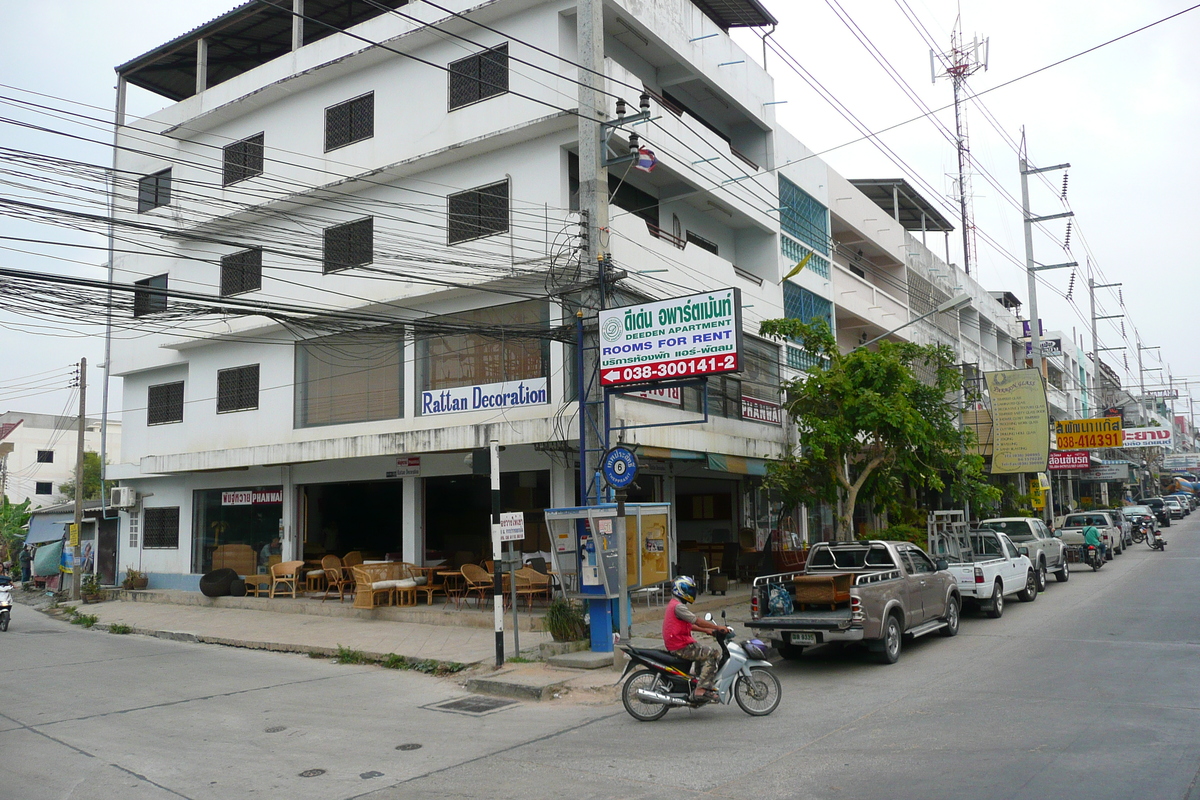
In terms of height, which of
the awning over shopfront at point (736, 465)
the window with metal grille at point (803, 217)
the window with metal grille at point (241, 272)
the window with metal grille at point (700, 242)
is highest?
the window with metal grille at point (803, 217)

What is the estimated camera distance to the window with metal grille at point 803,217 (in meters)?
25.3

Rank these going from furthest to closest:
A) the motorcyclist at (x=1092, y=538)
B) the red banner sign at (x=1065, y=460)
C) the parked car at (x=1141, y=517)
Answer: the red banner sign at (x=1065, y=460) → the parked car at (x=1141, y=517) → the motorcyclist at (x=1092, y=538)

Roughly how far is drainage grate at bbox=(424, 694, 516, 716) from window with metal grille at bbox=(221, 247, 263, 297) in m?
14.8

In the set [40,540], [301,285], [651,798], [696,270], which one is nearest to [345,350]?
[301,285]

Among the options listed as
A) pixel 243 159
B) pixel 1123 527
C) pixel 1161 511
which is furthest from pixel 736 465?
pixel 1161 511

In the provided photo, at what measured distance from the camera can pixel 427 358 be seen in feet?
64.6

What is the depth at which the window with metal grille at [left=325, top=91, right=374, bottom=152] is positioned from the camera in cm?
2075

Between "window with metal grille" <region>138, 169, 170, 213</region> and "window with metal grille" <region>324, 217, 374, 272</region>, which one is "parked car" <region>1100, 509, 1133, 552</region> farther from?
"window with metal grille" <region>138, 169, 170, 213</region>

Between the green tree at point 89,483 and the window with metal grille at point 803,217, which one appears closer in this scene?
the window with metal grille at point 803,217

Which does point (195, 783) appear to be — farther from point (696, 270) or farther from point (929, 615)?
point (696, 270)

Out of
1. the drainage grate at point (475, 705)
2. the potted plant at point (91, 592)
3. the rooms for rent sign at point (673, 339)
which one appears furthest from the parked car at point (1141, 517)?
the potted plant at point (91, 592)

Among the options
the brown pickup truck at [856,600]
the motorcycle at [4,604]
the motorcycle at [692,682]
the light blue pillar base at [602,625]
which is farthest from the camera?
the motorcycle at [4,604]

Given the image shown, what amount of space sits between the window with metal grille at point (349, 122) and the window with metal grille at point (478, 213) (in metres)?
3.34

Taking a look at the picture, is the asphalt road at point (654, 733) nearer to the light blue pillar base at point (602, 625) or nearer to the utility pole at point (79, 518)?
the light blue pillar base at point (602, 625)
